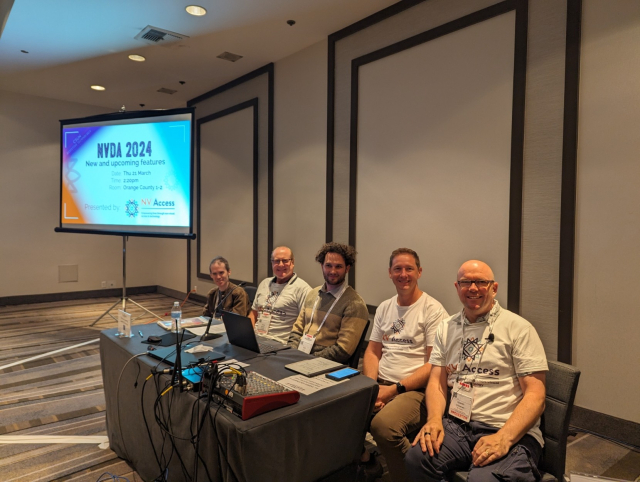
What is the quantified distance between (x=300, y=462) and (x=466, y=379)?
750 mm

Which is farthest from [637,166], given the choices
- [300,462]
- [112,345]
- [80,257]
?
[80,257]

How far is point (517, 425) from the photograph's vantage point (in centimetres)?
161

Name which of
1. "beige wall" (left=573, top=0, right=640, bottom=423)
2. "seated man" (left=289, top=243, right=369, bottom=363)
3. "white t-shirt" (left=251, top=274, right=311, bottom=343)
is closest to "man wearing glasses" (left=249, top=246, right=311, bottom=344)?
"white t-shirt" (left=251, top=274, right=311, bottom=343)

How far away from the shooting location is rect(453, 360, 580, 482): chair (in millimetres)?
1635

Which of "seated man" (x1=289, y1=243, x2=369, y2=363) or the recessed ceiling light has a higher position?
the recessed ceiling light

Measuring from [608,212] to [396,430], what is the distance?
6.10 feet

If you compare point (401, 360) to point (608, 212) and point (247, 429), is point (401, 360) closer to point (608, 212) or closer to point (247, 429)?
point (247, 429)

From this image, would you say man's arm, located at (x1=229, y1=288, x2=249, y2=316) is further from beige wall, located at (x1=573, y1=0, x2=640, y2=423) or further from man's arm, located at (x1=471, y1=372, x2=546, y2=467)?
beige wall, located at (x1=573, y1=0, x2=640, y2=423)

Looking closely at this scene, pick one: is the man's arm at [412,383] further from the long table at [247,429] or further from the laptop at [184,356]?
the laptop at [184,356]

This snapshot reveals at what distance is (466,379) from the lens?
1831mm

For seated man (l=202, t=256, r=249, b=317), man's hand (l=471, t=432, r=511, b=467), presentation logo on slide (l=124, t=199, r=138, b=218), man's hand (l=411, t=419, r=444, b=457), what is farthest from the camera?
presentation logo on slide (l=124, t=199, r=138, b=218)

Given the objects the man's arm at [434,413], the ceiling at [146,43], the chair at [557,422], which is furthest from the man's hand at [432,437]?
the ceiling at [146,43]

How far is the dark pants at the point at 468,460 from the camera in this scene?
1527 mm

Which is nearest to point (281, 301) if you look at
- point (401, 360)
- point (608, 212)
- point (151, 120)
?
point (401, 360)
